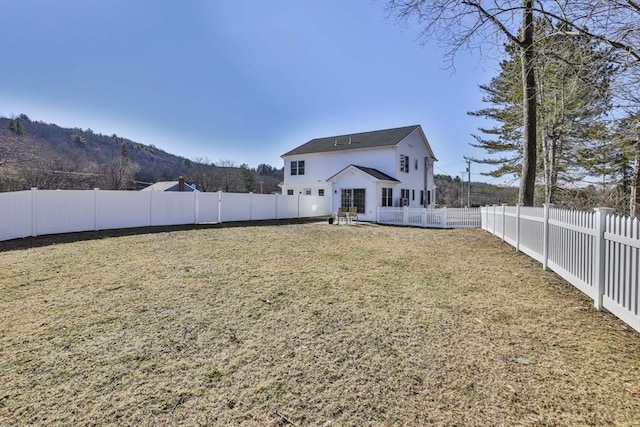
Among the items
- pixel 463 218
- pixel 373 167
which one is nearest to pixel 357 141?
pixel 373 167

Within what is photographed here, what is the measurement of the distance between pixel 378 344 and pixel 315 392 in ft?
3.35

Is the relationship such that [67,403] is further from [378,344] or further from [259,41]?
[259,41]

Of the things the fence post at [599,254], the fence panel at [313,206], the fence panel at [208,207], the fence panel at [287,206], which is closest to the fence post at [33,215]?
the fence panel at [208,207]

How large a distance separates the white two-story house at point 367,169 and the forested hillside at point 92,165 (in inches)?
812

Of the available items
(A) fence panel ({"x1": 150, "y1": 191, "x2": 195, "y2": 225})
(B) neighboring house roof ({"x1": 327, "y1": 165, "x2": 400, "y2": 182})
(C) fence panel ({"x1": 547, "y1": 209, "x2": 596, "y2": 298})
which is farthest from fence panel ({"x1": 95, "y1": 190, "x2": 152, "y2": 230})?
(C) fence panel ({"x1": 547, "y1": 209, "x2": 596, "y2": 298})

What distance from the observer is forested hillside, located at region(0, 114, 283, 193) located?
2558cm

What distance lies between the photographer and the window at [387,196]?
2175 centimetres

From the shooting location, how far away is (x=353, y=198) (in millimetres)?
22203

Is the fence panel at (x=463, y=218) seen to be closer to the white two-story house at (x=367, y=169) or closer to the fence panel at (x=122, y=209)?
the white two-story house at (x=367, y=169)

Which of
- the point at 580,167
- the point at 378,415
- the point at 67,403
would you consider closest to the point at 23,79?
the point at 67,403

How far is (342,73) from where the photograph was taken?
1739 centimetres

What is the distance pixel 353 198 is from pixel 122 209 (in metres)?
13.9

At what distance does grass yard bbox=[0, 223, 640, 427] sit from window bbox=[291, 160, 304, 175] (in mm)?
21690

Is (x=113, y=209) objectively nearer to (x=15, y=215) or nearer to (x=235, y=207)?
(x=15, y=215)
